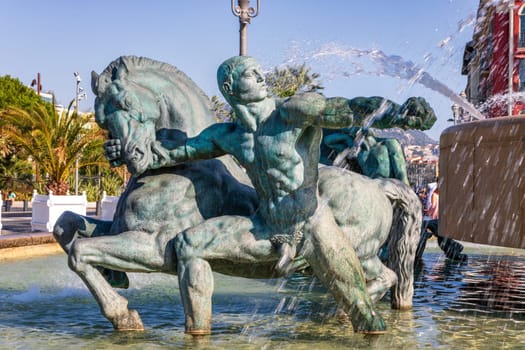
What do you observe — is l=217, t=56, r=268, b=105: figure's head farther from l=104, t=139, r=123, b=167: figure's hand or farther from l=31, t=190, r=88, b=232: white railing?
l=31, t=190, r=88, b=232: white railing

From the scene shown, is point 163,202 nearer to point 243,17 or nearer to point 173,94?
point 173,94

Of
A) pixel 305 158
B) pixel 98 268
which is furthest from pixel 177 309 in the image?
pixel 305 158

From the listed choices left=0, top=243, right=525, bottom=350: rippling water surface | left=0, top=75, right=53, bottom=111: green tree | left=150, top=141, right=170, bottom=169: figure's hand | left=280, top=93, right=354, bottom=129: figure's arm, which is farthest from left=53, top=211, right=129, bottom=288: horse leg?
left=0, top=75, right=53, bottom=111: green tree

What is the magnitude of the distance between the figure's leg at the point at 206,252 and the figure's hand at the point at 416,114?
3.59 ft

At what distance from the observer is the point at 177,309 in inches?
235

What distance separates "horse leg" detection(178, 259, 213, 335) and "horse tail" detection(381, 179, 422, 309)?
1666mm

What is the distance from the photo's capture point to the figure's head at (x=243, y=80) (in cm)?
447

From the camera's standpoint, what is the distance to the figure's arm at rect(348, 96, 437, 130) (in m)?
4.12

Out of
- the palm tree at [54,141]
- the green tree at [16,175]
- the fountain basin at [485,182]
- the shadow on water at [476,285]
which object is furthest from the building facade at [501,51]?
the fountain basin at [485,182]

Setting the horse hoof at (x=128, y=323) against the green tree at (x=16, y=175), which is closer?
the horse hoof at (x=128, y=323)

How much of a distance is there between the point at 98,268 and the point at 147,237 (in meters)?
0.49

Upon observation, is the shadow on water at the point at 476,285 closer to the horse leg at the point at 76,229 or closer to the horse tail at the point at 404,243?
the horse tail at the point at 404,243

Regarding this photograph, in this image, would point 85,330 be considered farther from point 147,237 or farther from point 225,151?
point 225,151

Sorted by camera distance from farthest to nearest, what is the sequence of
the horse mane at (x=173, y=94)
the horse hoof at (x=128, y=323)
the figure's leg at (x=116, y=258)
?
the horse mane at (x=173, y=94) < the horse hoof at (x=128, y=323) < the figure's leg at (x=116, y=258)
